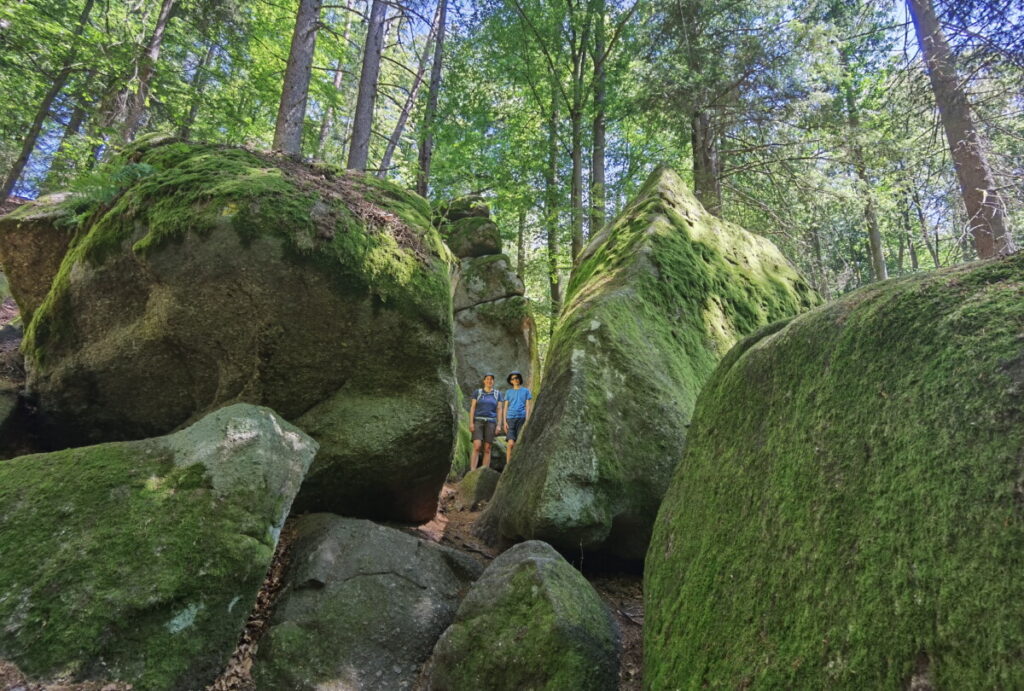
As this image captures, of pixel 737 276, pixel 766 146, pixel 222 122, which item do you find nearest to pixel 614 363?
pixel 737 276

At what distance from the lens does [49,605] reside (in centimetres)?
306

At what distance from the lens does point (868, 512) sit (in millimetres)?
2258

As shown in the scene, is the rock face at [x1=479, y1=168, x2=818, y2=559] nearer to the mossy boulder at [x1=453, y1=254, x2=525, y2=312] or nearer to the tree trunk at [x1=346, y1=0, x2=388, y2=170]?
the tree trunk at [x1=346, y1=0, x2=388, y2=170]

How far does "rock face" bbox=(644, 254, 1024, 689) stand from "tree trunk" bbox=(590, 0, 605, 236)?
1197cm

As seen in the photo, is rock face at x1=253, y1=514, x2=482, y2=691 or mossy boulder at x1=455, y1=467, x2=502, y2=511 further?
mossy boulder at x1=455, y1=467, x2=502, y2=511

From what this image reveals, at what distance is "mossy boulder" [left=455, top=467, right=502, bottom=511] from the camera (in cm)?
789

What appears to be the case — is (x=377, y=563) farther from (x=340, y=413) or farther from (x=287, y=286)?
(x=287, y=286)

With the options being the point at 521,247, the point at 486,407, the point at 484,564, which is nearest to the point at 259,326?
the point at 484,564

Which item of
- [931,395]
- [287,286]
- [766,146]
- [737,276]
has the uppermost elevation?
[766,146]

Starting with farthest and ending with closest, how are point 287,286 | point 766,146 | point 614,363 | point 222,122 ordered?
point 222,122
point 766,146
point 614,363
point 287,286

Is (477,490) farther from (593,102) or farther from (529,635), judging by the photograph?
(593,102)

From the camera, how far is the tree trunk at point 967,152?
836 cm

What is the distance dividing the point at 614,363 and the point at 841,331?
9.37 feet

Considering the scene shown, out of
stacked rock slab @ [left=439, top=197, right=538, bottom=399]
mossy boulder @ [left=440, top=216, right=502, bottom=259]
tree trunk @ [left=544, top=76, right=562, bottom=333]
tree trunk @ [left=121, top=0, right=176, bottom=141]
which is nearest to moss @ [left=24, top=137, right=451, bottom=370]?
tree trunk @ [left=121, top=0, right=176, bottom=141]
